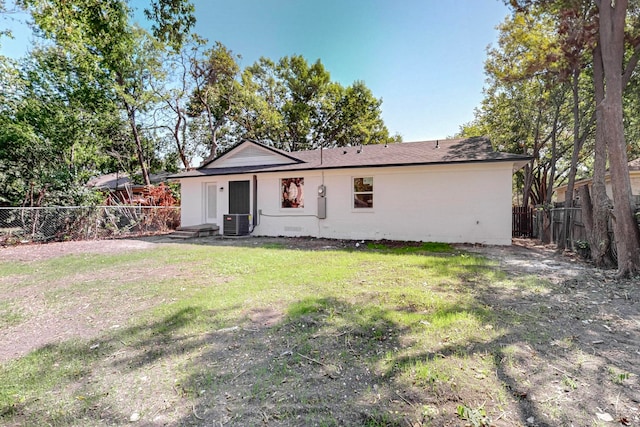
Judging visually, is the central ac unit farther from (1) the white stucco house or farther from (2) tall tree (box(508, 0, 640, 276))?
(2) tall tree (box(508, 0, 640, 276))

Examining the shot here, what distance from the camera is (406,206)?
10.7 m

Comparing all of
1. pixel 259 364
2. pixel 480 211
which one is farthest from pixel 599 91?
pixel 259 364

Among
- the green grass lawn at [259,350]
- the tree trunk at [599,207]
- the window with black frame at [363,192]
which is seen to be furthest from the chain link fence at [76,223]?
the tree trunk at [599,207]

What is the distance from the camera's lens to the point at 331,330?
3.29m

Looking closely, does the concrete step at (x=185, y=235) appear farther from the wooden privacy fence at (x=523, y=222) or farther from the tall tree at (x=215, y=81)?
the wooden privacy fence at (x=523, y=222)

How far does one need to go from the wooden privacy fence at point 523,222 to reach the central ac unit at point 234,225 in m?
Answer: 11.7

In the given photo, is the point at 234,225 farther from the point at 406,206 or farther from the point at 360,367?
the point at 360,367

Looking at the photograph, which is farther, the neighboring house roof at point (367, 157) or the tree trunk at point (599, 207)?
the neighboring house roof at point (367, 157)

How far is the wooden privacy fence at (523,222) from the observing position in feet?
43.4

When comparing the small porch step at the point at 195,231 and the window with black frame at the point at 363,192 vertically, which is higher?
the window with black frame at the point at 363,192

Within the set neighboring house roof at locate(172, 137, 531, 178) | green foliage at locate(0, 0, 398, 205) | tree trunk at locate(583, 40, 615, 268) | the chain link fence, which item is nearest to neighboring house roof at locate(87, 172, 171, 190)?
green foliage at locate(0, 0, 398, 205)

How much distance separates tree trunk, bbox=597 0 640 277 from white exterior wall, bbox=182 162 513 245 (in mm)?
3545

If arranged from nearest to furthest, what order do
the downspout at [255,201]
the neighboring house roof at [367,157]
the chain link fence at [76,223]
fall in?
the neighboring house roof at [367,157]
the chain link fence at [76,223]
the downspout at [255,201]

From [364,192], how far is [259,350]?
905cm
